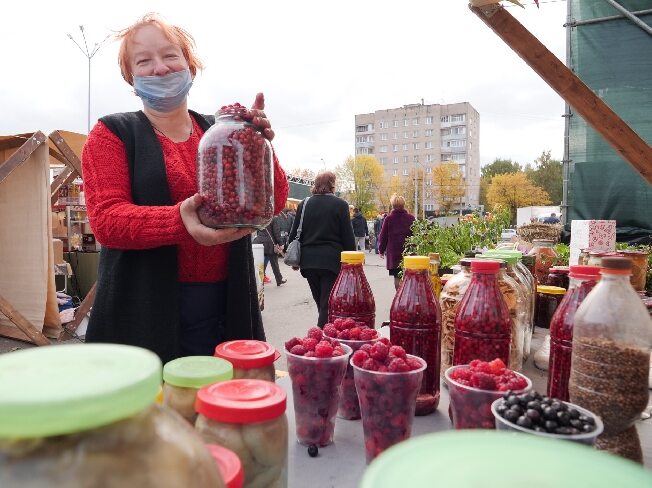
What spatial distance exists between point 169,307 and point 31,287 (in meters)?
5.08

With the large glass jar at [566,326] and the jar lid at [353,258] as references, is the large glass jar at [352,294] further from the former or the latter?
the large glass jar at [566,326]

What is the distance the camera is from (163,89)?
1.74m

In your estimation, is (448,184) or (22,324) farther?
(448,184)

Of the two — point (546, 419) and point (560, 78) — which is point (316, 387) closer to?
point (546, 419)

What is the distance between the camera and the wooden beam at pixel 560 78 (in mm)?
2717

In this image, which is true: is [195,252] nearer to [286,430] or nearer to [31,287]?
[286,430]

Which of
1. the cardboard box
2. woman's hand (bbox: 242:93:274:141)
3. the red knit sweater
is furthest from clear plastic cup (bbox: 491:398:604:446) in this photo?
the cardboard box

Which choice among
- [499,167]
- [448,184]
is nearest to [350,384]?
[448,184]

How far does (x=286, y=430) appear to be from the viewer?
0.79 m

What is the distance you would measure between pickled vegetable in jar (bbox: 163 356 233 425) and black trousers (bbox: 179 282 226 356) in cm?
89

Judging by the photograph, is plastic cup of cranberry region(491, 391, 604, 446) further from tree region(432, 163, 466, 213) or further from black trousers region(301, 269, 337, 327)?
tree region(432, 163, 466, 213)

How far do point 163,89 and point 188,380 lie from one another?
1295 millimetres

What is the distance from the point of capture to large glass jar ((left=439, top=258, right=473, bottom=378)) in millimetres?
1707

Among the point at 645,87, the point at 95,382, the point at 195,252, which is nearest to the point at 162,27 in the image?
the point at 195,252
